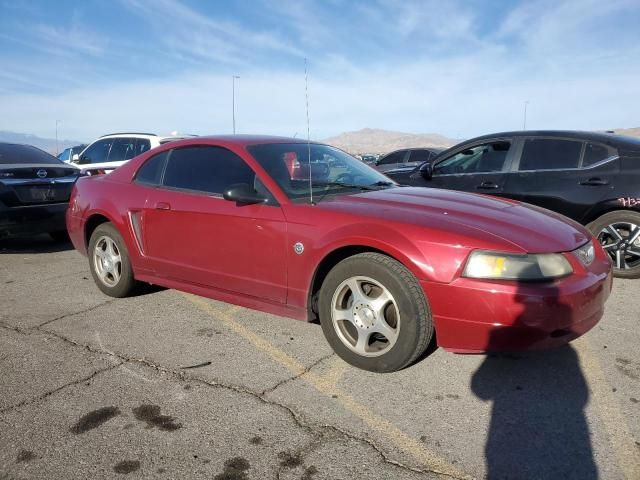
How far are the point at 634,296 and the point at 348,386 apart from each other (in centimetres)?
318

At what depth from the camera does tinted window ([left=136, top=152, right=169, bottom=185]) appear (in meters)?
4.39

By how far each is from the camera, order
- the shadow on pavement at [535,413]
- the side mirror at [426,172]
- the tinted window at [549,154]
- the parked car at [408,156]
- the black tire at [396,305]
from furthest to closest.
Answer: the parked car at [408,156], the side mirror at [426,172], the tinted window at [549,154], the black tire at [396,305], the shadow on pavement at [535,413]

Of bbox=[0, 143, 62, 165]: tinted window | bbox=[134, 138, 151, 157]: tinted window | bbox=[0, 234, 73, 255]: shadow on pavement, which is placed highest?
bbox=[134, 138, 151, 157]: tinted window

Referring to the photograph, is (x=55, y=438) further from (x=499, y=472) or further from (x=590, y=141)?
(x=590, y=141)

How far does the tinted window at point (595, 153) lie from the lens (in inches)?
209

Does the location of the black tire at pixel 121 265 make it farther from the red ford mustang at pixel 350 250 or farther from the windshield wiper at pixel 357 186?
the windshield wiper at pixel 357 186

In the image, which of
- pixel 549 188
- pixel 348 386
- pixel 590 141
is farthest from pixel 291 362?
pixel 590 141

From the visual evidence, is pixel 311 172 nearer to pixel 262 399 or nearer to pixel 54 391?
pixel 262 399

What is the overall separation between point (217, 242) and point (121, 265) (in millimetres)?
1299

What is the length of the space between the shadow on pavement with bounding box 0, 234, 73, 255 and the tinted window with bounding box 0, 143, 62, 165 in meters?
1.10

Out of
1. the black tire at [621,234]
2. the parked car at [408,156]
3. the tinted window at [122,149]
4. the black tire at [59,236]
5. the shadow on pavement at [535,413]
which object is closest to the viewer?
the shadow on pavement at [535,413]

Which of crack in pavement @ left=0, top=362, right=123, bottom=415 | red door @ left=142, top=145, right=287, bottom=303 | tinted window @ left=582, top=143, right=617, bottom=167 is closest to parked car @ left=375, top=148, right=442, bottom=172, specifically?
tinted window @ left=582, top=143, right=617, bottom=167

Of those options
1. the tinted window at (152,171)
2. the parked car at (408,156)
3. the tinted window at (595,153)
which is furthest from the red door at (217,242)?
the parked car at (408,156)

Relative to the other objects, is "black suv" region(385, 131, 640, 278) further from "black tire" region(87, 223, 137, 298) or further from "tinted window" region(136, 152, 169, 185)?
"black tire" region(87, 223, 137, 298)
